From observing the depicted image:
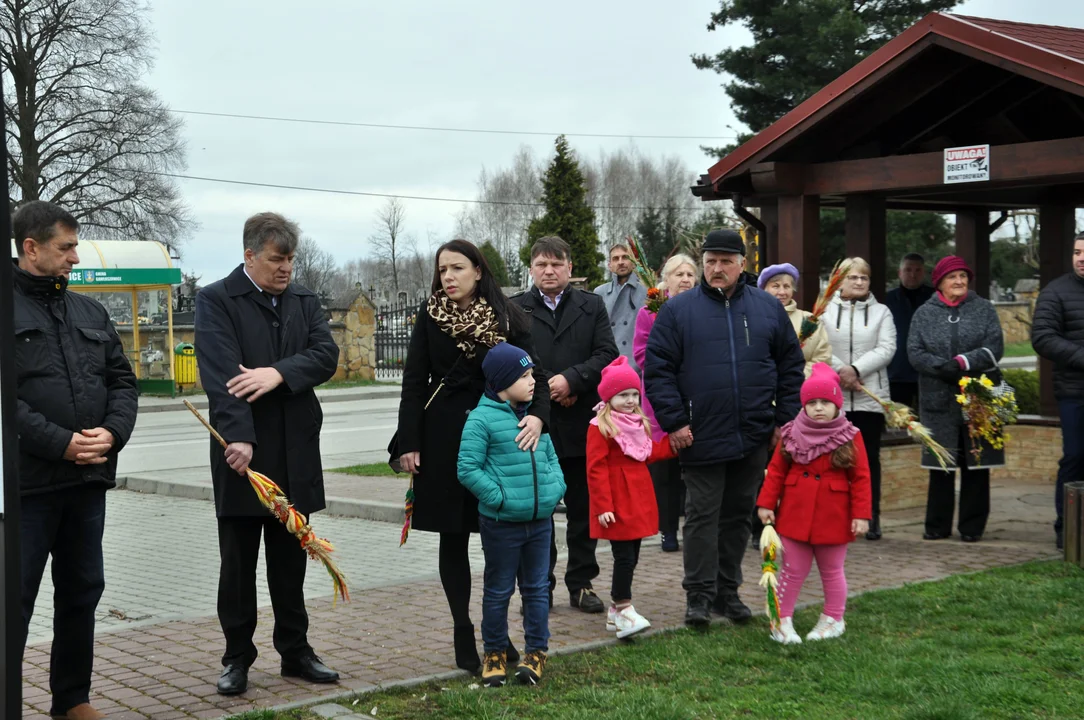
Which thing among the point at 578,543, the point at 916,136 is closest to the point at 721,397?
the point at 578,543

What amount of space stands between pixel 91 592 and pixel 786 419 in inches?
140

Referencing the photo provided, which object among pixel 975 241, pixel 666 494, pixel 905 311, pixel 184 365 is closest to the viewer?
pixel 666 494

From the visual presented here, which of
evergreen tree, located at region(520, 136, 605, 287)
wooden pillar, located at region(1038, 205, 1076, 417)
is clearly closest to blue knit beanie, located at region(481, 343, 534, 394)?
wooden pillar, located at region(1038, 205, 1076, 417)

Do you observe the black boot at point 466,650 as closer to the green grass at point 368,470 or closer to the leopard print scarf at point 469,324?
the leopard print scarf at point 469,324

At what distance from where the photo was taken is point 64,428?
15.4ft

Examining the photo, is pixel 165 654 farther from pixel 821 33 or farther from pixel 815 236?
pixel 821 33

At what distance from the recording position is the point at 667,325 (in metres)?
6.53

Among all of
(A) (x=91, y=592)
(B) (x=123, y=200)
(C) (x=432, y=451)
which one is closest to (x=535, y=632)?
(C) (x=432, y=451)

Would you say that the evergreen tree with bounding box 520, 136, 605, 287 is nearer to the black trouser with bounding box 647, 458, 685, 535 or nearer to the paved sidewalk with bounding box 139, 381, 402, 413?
the paved sidewalk with bounding box 139, 381, 402, 413

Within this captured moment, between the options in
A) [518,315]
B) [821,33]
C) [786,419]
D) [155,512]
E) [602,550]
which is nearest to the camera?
[518,315]

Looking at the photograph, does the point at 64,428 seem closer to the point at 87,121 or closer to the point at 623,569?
the point at 623,569

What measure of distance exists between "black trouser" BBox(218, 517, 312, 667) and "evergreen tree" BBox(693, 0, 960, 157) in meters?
26.8

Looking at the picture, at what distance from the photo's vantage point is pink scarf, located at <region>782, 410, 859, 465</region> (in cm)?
604

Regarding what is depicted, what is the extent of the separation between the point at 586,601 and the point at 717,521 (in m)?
0.89
